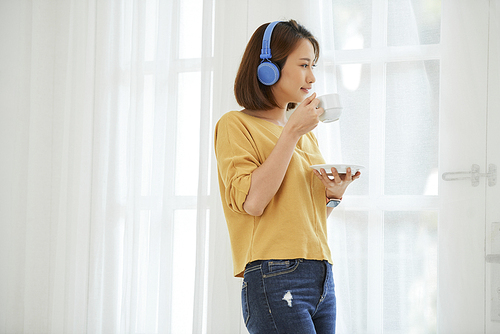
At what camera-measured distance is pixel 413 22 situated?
195 centimetres

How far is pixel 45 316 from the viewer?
Answer: 2.40 meters

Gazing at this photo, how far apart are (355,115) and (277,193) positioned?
1056mm

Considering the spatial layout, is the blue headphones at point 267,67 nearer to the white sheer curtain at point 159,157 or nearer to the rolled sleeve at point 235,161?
the rolled sleeve at point 235,161

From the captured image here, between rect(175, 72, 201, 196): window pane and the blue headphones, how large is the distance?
1121mm

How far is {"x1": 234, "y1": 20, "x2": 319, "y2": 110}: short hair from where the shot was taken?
115 cm

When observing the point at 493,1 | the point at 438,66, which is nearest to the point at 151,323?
the point at 438,66

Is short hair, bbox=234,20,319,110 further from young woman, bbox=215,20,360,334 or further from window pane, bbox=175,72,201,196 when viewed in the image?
window pane, bbox=175,72,201,196

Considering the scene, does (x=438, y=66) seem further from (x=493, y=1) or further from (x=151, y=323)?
(x=151, y=323)

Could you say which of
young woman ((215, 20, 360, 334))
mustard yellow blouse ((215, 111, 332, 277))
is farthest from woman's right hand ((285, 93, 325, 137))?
mustard yellow blouse ((215, 111, 332, 277))

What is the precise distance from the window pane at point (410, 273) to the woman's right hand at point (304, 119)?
3.48 feet

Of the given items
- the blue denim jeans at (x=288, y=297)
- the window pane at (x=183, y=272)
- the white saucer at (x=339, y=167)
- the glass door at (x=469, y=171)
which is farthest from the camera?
the window pane at (x=183, y=272)

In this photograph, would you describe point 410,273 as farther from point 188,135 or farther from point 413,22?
point 188,135

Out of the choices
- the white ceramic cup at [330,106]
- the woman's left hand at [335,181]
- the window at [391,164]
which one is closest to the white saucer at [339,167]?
the woman's left hand at [335,181]

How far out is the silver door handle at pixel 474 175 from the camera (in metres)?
1.86
